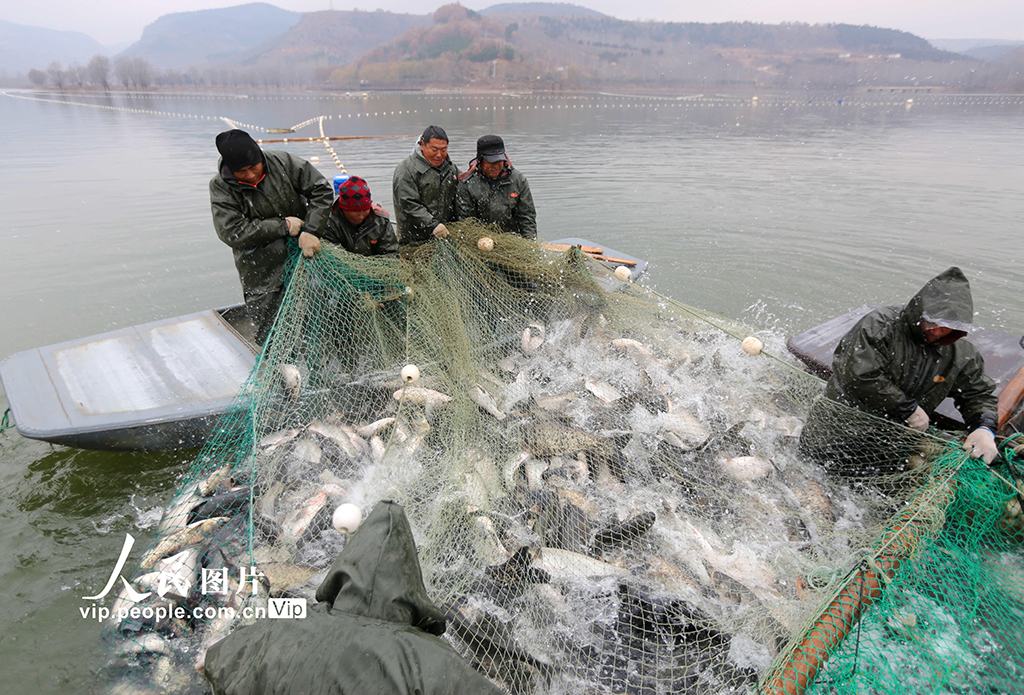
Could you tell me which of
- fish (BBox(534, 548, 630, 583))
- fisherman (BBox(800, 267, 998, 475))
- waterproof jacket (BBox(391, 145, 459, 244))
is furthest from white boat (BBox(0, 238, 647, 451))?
fisherman (BBox(800, 267, 998, 475))

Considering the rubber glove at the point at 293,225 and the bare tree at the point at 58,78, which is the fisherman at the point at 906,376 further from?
the bare tree at the point at 58,78

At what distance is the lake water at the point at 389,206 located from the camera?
4.25m

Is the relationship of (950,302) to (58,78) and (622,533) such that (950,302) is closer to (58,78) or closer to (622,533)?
(622,533)

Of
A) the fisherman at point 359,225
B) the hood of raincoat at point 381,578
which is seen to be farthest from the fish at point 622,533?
the fisherman at point 359,225

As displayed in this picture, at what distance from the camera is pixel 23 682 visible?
3.31 metres

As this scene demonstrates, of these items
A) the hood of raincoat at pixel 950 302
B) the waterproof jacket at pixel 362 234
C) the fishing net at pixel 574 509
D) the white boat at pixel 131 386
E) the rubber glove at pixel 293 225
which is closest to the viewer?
the fishing net at pixel 574 509

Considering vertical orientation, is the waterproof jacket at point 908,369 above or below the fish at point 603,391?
above

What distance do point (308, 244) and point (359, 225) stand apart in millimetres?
1111

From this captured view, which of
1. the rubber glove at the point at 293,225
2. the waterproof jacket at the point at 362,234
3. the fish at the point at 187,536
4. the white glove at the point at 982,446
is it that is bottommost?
the fish at the point at 187,536

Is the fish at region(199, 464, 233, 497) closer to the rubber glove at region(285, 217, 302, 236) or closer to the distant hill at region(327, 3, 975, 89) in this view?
the rubber glove at region(285, 217, 302, 236)

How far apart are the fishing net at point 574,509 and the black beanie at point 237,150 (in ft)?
3.37

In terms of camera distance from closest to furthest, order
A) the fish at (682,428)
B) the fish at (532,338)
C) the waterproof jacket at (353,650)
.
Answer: the waterproof jacket at (353,650), the fish at (682,428), the fish at (532,338)

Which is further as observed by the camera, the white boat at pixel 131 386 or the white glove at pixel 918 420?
the white boat at pixel 131 386

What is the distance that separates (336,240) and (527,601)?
13.7 ft
